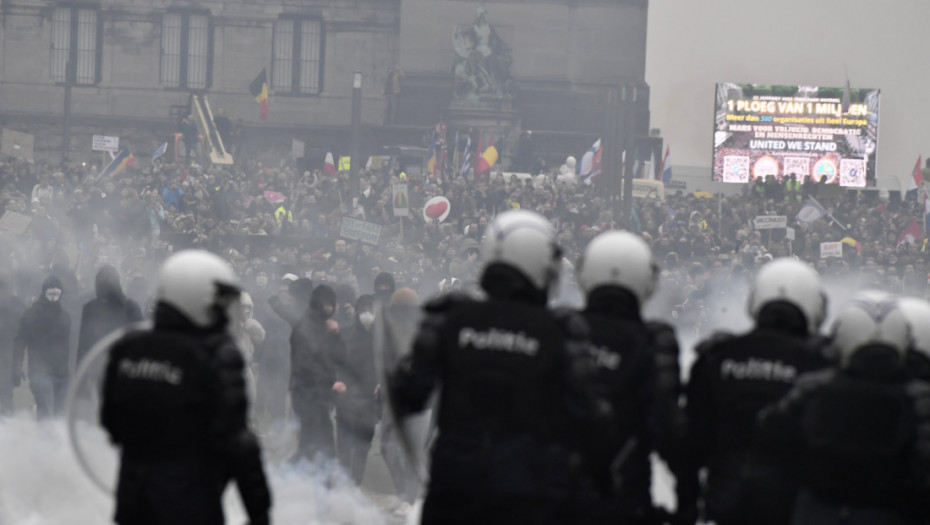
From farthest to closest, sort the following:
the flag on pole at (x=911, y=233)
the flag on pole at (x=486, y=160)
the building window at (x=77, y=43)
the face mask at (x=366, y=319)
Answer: the building window at (x=77, y=43), the flag on pole at (x=486, y=160), the flag on pole at (x=911, y=233), the face mask at (x=366, y=319)

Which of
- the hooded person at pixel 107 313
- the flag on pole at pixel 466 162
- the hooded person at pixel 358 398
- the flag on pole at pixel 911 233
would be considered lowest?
the hooded person at pixel 358 398

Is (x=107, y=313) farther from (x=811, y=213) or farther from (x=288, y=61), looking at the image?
(x=288, y=61)

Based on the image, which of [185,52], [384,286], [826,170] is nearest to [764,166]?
[826,170]

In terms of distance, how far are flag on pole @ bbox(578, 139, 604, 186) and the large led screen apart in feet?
29.9

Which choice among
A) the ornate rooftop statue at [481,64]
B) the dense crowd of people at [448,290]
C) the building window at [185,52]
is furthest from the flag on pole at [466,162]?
the building window at [185,52]

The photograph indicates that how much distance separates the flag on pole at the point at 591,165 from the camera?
34.4 m

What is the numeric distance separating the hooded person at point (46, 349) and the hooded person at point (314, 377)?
3264 mm

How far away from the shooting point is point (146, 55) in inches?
2226

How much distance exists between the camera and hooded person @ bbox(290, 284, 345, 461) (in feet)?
36.4

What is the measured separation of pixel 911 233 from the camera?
27828 mm

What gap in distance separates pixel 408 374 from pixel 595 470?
0.81 metres

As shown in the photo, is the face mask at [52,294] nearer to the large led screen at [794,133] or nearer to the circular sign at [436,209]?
the circular sign at [436,209]

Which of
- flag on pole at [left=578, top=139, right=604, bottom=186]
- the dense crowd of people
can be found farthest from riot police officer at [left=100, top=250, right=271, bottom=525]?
flag on pole at [left=578, top=139, right=604, bottom=186]

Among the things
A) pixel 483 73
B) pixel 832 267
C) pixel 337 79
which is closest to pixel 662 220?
pixel 832 267
